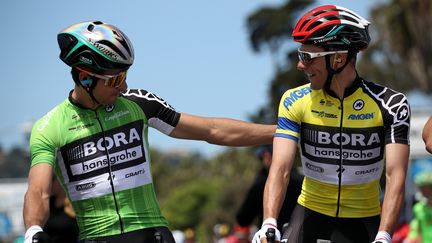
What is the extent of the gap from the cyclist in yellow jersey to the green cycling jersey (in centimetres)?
90

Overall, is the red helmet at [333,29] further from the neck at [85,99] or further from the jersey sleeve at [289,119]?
the neck at [85,99]

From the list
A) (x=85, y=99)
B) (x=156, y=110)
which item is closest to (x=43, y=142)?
(x=85, y=99)

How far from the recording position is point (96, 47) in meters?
7.27

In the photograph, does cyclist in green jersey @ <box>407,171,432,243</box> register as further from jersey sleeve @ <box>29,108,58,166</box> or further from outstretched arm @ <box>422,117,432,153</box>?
jersey sleeve @ <box>29,108,58,166</box>

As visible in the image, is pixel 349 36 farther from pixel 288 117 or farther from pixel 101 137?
pixel 101 137

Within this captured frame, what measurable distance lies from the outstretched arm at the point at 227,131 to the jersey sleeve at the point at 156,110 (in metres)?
0.11

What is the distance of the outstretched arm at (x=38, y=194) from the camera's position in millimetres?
7028

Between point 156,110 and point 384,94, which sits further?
point 156,110

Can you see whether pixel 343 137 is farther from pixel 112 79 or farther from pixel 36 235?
pixel 36 235

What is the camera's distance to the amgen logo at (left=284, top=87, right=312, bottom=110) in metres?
7.44

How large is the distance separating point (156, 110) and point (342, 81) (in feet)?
4.53

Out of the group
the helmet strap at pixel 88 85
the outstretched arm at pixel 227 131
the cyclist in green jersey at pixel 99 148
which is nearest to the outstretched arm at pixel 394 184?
the outstretched arm at pixel 227 131

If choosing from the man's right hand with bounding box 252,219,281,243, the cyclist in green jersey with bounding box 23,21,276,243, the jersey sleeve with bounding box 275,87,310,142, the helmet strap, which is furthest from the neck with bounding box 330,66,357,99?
the helmet strap

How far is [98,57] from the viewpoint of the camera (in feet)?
23.8
